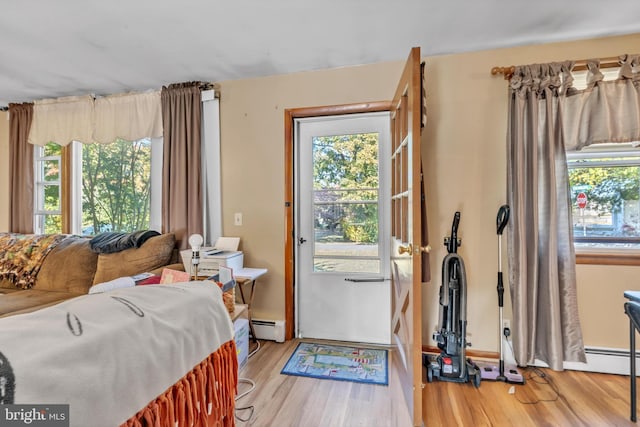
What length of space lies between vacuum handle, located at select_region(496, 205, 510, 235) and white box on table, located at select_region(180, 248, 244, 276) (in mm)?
1925

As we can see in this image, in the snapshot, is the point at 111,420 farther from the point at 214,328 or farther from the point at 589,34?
the point at 589,34

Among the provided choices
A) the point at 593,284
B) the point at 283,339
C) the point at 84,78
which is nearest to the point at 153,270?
the point at 283,339

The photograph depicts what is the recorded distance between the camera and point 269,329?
2.55 m

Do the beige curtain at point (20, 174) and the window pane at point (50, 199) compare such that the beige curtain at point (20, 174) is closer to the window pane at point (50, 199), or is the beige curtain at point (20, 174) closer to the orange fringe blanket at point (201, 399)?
the window pane at point (50, 199)

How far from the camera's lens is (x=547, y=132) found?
198 cm

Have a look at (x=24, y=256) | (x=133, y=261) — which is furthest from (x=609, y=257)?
(x=24, y=256)

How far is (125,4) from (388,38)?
61.3 inches

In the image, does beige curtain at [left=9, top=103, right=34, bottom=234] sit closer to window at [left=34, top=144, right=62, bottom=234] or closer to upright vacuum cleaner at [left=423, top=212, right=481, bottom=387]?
window at [left=34, top=144, right=62, bottom=234]

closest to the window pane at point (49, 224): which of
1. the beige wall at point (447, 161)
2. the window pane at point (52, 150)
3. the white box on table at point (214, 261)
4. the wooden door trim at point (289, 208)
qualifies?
the window pane at point (52, 150)

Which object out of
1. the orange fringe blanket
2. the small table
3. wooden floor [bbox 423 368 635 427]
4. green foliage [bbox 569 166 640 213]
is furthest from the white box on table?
green foliage [bbox 569 166 640 213]

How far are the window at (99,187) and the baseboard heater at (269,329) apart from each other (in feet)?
4.66

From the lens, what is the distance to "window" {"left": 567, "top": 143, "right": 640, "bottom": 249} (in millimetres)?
2068

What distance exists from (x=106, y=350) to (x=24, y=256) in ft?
9.37

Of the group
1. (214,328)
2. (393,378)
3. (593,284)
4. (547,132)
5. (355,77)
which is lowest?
(393,378)
